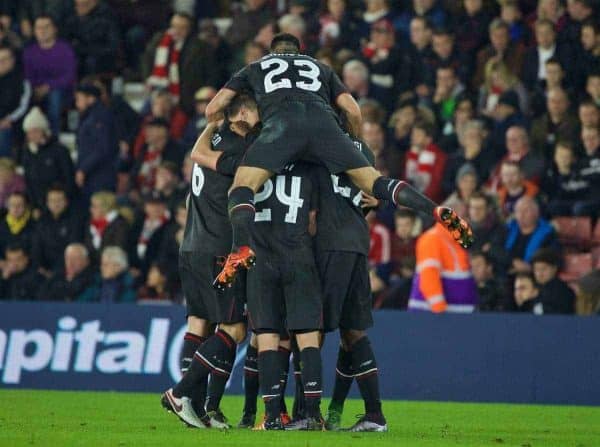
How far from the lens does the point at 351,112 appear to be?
1166 centimetres

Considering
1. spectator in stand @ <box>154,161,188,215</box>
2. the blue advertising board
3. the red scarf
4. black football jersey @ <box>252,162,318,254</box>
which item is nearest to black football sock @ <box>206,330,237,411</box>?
black football jersey @ <box>252,162,318,254</box>

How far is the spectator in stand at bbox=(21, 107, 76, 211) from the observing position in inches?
797

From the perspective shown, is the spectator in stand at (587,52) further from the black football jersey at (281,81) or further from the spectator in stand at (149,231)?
the black football jersey at (281,81)

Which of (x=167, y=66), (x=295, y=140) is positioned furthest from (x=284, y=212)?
(x=167, y=66)

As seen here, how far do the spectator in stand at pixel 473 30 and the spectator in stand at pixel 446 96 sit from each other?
1.49ft

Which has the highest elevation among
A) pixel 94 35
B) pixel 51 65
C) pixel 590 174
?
pixel 94 35

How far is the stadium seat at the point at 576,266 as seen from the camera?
57.4 feet

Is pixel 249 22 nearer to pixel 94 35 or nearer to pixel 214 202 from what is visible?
pixel 94 35

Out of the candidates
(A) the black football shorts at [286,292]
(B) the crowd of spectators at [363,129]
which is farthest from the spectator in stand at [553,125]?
(A) the black football shorts at [286,292]

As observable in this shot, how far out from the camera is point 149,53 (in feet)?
71.4

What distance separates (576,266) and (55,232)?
21.0 ft

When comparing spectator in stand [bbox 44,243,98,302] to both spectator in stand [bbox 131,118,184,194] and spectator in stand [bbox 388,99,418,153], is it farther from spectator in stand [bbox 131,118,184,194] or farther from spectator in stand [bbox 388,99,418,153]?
spectator in stand [bbox 388,99,418,153]

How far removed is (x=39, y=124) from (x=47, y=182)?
779 mm

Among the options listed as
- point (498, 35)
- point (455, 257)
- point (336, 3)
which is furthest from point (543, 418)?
point (336, 3)
